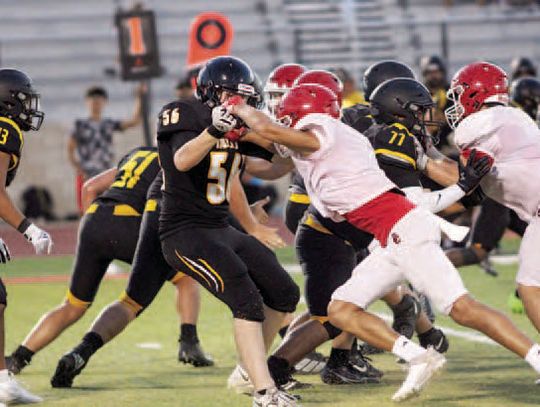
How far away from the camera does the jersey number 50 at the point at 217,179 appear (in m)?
6.14

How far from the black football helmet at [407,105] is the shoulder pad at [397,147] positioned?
94 mm

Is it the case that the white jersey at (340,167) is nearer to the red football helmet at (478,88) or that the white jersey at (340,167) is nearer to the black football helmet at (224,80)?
the black football helmet at (224,80)

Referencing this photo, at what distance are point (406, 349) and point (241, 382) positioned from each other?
41.4 inches

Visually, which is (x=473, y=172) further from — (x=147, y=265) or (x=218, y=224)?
(x=147, y=265)

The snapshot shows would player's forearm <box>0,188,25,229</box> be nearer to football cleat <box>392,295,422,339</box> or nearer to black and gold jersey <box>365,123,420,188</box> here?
black and gold jersey <box>365,123,420,188</box>

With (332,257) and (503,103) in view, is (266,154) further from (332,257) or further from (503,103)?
(503,103)

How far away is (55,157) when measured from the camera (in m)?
18.2

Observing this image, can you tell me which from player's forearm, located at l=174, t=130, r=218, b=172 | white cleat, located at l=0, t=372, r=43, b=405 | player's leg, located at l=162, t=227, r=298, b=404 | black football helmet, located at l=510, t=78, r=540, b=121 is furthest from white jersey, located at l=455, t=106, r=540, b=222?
black football helmet, located at l=510, t=78, r=540, b=121

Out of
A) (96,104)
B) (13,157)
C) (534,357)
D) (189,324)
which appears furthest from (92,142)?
(534,357)

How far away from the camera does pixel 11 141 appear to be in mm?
6496

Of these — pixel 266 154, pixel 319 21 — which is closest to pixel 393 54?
pixel 319 21

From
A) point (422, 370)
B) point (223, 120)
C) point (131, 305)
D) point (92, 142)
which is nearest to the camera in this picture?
point (223, 120)

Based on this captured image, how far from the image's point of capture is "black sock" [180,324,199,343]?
774 cm

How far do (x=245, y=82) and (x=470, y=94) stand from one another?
1.19m
